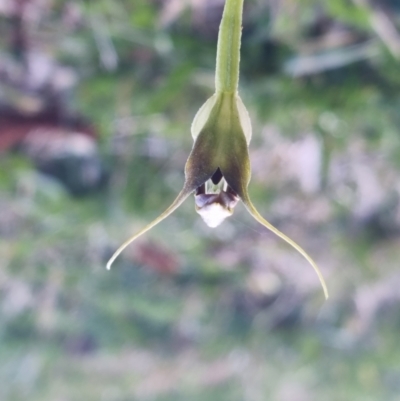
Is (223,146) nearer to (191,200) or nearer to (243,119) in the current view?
(243,119)

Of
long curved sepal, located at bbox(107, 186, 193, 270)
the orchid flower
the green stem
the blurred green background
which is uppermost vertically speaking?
the blurred green background

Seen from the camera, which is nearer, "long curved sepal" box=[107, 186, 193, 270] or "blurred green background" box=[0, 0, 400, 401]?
"long curved sepal" box=[107, 186, 193, 270]

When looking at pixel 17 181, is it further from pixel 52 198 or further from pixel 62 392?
pixel 62 392

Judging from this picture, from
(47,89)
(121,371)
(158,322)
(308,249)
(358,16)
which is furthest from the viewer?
(121,371)

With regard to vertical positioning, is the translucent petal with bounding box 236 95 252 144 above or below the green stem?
below

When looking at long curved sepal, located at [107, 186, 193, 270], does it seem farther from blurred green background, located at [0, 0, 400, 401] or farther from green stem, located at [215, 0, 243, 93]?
blurred green background, located at [0, 0, 400, 401]

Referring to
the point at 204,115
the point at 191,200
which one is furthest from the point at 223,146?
the point at 191,200

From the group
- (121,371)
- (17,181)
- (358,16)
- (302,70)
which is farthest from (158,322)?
(358,16)

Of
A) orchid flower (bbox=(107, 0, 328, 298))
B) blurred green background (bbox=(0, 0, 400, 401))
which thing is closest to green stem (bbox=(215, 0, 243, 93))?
orchid flower (bbox=(107, 0, 328, 298))
